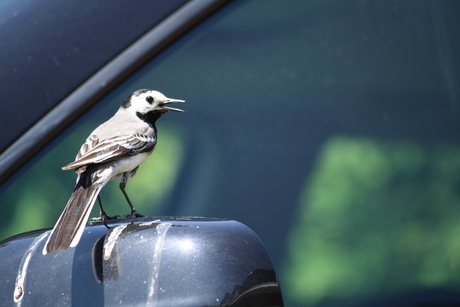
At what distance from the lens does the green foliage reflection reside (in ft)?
8.85

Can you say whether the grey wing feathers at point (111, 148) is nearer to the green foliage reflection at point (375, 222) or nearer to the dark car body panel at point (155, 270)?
the green foliage reflection at point (375, 222)

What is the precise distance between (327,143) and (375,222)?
0.36m

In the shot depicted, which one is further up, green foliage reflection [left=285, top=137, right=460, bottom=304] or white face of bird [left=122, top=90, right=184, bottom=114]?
white face of bird [left=122, top=90, right=184, bottom=114]

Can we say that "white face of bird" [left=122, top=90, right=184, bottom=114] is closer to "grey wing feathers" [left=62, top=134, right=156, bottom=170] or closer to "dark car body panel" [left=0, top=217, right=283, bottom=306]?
"grey wing feathers" [left=62, top=134, right=156, bottom=170]

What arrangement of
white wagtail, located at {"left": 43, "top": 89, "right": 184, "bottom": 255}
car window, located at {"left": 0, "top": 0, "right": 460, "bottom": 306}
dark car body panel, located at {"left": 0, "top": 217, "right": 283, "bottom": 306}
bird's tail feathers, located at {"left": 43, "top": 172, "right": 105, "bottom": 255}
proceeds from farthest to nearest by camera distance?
car window, located at {"left": 0, "top": 0, "right": 460, "bottom": 306} → white wagtail, located at {"left": 43, "top": 89, "right": 184, "bottom": 255} → bird's tail feathers, located at {"left": 43, "top": 172, "right": 105, "bottom": 255} → dark car body panel, located at {"left": 0, "top": 217, "right": 283, "bottom": 306}

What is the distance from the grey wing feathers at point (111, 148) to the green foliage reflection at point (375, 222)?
0.73m

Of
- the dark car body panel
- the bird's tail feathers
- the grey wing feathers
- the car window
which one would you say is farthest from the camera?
the car window

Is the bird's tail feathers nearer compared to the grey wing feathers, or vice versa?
the bird's tail feathers

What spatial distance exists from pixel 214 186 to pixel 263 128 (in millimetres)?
304

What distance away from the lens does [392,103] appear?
9.34ft

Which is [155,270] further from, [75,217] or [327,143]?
[327,143]

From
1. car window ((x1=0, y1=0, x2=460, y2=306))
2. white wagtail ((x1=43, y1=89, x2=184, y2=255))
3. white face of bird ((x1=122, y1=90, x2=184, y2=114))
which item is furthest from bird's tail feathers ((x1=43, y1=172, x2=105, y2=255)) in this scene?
white face of bird ((x1=122, y1=90, x2=184, y2=114))

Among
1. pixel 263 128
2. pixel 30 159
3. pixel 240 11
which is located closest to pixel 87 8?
pixel 30 159

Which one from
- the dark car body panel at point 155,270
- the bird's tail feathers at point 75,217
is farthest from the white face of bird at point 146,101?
the dark car body panel at point 155,270
